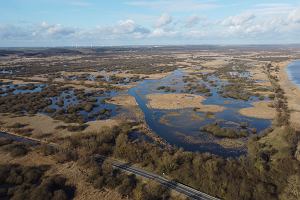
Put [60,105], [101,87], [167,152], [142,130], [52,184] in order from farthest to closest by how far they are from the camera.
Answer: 1. [101,87]
2. [60,105]
3. [142,130]
4. [167,152]
5. [52,184]

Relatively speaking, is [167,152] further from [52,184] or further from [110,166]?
[52,184]

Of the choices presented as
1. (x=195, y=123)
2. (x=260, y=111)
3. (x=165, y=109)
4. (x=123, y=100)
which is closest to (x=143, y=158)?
(x=195, y=123)

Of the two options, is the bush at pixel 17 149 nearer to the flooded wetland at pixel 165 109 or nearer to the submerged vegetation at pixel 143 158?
the submerged vegetation at pixel 143 158

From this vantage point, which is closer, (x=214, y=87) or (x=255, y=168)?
(x=255, y=168)

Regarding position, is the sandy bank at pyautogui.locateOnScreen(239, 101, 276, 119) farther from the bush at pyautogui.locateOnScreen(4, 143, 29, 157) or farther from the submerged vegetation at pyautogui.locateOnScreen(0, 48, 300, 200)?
the bush at pyautogui.locateOnScreen(4, 143, 29, 157)

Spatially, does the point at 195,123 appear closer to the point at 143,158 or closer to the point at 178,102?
the point at 178,102

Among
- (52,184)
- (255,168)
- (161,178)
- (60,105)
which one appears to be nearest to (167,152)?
(161,178)

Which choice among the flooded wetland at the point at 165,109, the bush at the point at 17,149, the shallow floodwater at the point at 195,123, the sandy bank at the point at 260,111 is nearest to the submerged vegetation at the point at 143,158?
the bush at the point at 17,149
